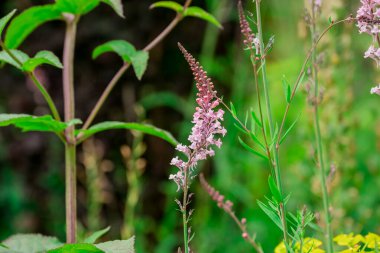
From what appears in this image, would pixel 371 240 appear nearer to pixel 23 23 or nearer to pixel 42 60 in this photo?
pixel 42 60

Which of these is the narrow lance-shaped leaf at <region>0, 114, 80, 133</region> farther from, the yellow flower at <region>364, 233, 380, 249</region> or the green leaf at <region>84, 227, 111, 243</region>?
the yellow flower at <region>364, 233, 380, 249</region>

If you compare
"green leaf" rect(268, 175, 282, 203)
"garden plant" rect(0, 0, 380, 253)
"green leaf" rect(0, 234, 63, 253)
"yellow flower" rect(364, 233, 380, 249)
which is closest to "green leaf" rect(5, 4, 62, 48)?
"garden plant" rect(0, 0, 380, 253)

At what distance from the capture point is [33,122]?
151 centimetres

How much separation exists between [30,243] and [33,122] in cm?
34

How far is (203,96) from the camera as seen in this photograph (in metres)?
1.14

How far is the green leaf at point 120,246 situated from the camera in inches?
50.8

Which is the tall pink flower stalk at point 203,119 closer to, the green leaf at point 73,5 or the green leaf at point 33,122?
the green leaf at point 33,122

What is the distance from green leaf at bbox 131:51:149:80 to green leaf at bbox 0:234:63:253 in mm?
507

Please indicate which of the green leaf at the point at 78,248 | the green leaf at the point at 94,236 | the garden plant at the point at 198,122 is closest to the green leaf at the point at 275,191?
the garden plant at the point at 198,122

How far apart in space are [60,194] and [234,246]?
108cm

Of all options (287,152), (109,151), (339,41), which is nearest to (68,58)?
(339,41)

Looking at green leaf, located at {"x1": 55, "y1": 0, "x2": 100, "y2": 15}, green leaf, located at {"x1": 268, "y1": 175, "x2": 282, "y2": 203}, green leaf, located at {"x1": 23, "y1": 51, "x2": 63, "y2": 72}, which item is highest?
green leaf, located at {"x1": 55, "y1": 0, "x2": 100, "y2": 15}

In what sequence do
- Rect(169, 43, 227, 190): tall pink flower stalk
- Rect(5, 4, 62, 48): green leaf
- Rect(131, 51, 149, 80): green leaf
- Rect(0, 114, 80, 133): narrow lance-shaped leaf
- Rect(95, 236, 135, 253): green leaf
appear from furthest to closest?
Rect(5, 4, 62, 48): green leaf → Rect(131, 51, 149, 80): green leaf → Rect(0, 114, 80, 133): narrow lance-shaped leaf → Rect(95, 236, 135, 253): green leaf → Rect(169, 43, 227, 190): tall pink flower stalk

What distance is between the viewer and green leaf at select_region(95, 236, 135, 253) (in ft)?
4.23
